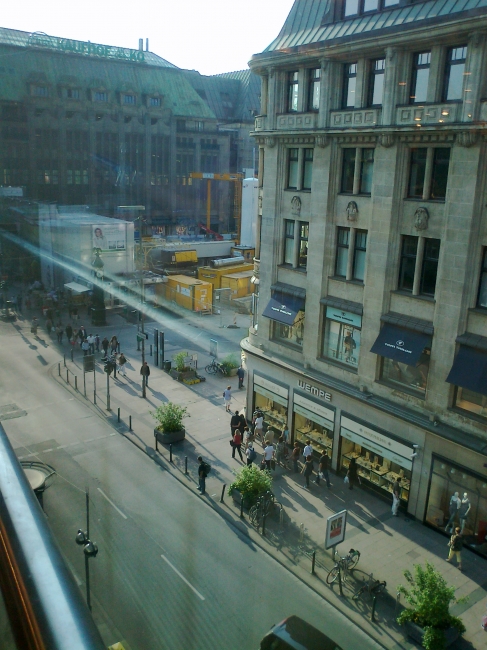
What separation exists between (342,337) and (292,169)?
23.0ft

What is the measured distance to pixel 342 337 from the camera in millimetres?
22125

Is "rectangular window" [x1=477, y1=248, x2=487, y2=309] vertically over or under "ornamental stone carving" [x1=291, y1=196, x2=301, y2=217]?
under

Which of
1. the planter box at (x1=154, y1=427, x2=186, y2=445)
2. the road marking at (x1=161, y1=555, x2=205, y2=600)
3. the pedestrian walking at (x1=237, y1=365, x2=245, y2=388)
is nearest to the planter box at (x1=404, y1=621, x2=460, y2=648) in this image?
the road marking at (x1=161, y1=555, x2=205, y2=600)

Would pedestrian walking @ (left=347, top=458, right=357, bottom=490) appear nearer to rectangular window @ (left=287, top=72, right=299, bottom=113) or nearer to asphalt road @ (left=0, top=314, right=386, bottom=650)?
asphalt road @ (left=0, top=314, right=386, bottom=650)

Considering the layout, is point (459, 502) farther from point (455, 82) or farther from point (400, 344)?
point (455, 82)

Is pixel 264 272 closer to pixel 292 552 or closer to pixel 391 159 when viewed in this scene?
pixel 391 159

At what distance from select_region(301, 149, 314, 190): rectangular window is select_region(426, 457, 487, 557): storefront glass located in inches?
441

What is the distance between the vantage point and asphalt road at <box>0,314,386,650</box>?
13.9 metres

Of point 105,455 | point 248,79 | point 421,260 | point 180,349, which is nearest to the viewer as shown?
point 421,260

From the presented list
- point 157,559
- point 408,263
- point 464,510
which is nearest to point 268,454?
point 157,559

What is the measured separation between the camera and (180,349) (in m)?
38.3

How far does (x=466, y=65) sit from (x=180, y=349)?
25.6 m

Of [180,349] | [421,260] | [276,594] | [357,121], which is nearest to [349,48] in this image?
[357,121]

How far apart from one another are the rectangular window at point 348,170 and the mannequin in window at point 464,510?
35.6ft
